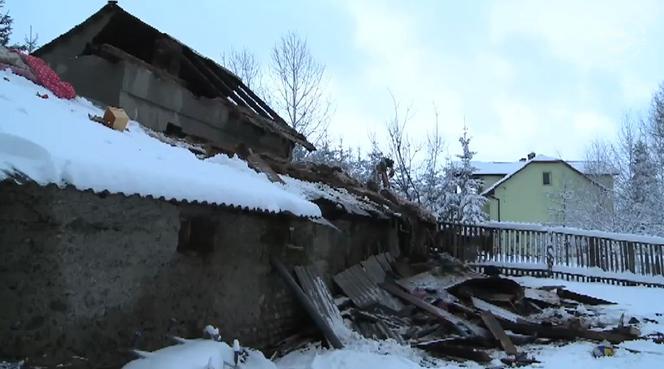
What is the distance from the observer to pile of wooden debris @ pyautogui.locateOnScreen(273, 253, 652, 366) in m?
7.20

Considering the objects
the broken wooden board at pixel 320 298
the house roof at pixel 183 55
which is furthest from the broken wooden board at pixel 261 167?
the house roof at pixel 183 55

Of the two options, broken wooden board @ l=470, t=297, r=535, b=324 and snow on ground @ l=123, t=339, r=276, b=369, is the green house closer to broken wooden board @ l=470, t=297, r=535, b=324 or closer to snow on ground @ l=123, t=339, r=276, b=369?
broken wooden board @ l=470, t=297, r=535, b=324

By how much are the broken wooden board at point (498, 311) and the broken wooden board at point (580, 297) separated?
2.96 metres

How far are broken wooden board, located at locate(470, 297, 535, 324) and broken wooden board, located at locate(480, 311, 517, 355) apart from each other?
0.40 metres

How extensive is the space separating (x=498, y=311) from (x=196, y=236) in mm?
6070

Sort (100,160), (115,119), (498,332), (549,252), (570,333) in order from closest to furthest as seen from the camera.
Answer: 1. (100,160)
2. (115,119)
3. (498,332)
4. (570,333)
5. (549,252)

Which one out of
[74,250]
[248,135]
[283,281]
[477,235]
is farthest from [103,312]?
[477,235]

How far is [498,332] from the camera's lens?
7.95 m

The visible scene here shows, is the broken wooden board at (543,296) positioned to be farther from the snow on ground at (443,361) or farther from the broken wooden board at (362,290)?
the broken wooden board at (362,290)

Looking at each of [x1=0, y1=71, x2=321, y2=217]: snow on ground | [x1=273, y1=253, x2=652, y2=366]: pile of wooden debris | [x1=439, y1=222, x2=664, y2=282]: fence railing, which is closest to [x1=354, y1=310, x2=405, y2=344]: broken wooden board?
[x1=273, y1=253, x2=652, y2=366]: pile of wooden debris

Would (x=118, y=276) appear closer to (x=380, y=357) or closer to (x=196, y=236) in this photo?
(x=196, y=236)

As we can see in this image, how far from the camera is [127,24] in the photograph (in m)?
9.95

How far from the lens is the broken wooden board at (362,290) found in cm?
874

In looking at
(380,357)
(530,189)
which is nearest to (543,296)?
(380,357)
